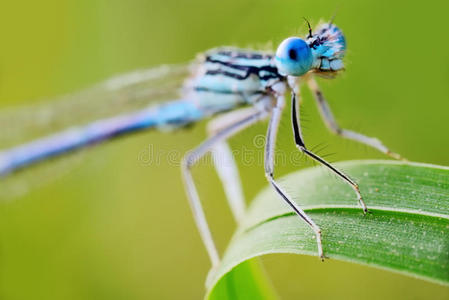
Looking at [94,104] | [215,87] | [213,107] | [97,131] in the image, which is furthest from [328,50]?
[94,104]

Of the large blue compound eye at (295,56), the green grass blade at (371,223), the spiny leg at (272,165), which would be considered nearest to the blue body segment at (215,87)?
the large blue compound eye at (295,56)

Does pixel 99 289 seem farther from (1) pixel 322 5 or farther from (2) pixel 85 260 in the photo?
(1) pixel 322 5

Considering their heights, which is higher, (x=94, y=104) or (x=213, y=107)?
(x=94, y=104)

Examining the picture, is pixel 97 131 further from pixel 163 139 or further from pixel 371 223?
pixel 371 223

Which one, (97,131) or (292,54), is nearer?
(292,54)

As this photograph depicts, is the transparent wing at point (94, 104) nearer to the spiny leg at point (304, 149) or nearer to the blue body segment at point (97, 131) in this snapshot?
the blue body segment at point (97, 131)

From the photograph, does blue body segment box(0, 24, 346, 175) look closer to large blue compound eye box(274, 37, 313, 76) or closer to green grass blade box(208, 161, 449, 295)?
large blue compound eye box(274, 37, 313, 76)

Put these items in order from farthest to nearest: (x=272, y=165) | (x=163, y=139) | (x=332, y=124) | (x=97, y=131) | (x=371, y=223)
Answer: (x=163, y=139) → (x=97, y=131) → (x=332, y=124) → (x=272, y=165) → (x=371, y=223)
